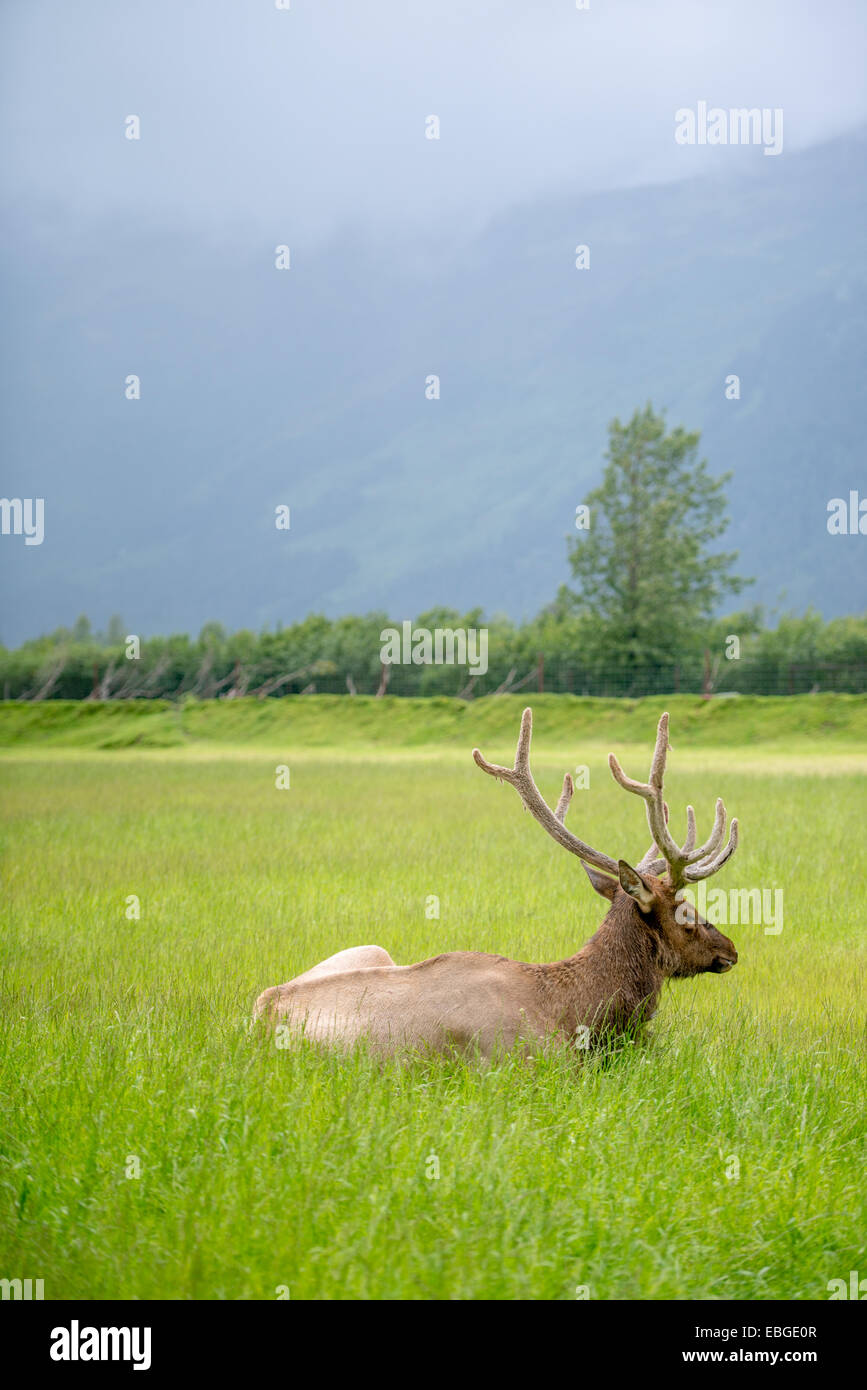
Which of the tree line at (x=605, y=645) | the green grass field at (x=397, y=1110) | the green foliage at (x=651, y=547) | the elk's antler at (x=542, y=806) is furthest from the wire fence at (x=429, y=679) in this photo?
the elk's antler at (x=542, y=806)

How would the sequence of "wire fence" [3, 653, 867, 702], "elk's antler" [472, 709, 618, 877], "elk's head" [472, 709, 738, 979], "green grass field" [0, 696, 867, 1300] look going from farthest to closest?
"wire fence" [3, 653, 867, 702]
"elk's antler" [472, 709, 618, 877]
"elk's head" [472, 709, 738, 979]
"green grass field" [0, 696, 867, 1300]

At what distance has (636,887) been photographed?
5.73 metres

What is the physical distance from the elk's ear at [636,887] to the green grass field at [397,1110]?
0.71 meters

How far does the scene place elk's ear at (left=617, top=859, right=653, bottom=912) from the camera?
5.68 meters

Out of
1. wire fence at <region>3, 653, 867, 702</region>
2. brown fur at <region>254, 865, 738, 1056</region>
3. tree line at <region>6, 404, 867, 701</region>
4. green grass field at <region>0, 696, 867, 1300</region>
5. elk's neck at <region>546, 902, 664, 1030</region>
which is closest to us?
green grass field at <region>0, 696, 867, 1300</region>

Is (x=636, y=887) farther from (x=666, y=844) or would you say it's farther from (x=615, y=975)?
(x=615, y=975)

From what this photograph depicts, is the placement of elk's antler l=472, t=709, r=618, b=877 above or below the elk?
above

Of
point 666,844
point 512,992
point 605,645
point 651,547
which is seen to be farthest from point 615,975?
point 651,547

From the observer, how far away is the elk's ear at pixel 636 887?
18.6 ft

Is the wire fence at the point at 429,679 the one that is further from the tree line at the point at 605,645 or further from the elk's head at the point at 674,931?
the elk's head at the point at 674,931

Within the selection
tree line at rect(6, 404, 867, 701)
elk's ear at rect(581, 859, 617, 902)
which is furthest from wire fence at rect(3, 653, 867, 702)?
elk's ear at rect(581, 859, 617, 902)

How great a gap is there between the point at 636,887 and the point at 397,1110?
1.77 meters

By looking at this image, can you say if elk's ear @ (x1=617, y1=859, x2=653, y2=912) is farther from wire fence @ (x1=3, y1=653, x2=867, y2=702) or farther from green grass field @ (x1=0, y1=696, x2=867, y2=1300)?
wire fence @ (x1=3, y1=653, x2=867, y2=702)

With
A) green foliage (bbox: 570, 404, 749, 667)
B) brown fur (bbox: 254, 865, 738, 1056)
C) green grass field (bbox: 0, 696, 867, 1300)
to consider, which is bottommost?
green grass field (bbox: 0, 696, 867, 1300)
